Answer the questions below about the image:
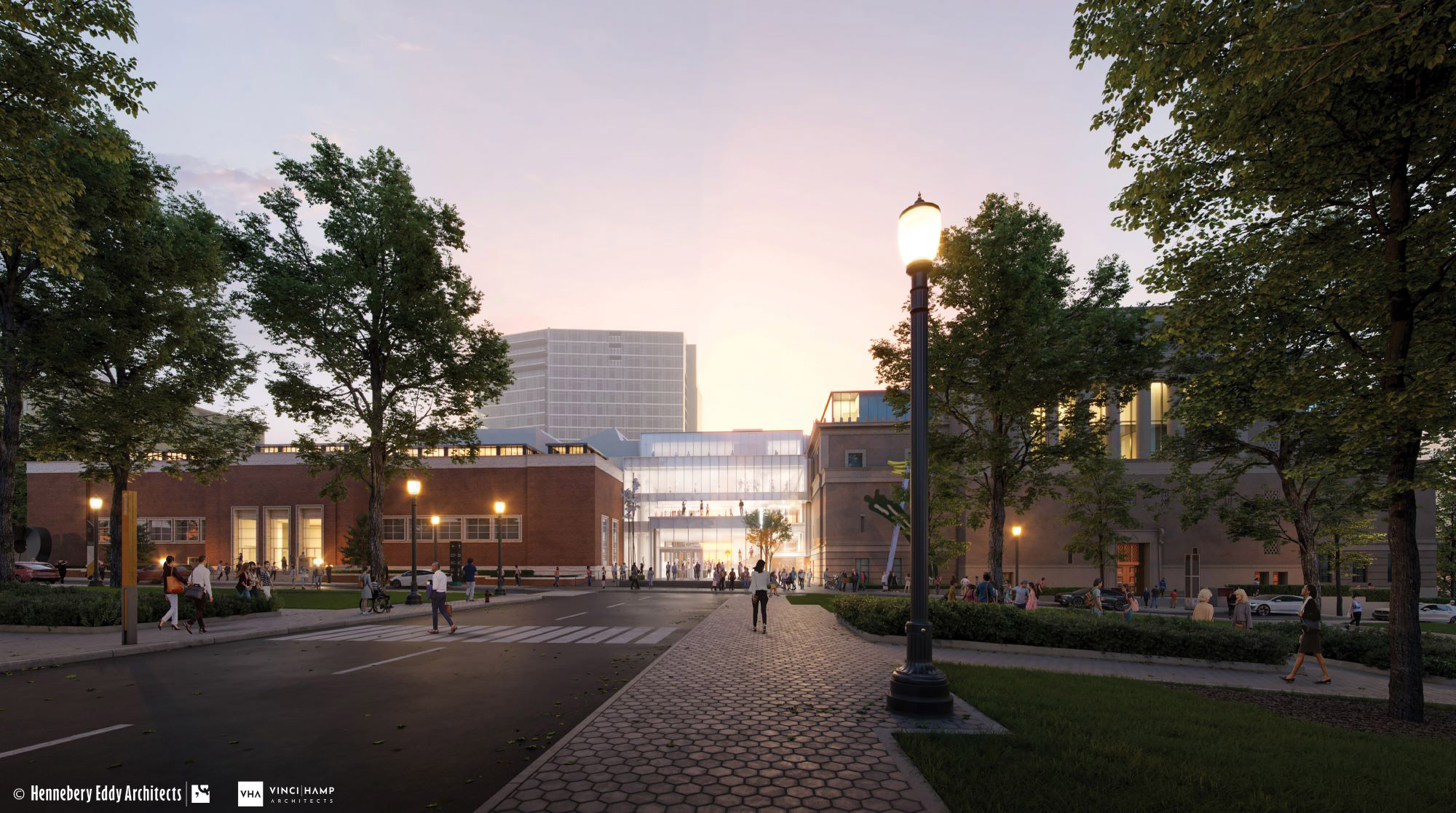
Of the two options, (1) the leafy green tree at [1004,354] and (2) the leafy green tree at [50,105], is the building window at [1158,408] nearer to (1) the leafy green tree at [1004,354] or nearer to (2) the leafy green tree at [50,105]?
(1) the leafy green tree at [1004,354]

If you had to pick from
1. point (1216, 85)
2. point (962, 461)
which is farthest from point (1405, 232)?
point (962, 461)

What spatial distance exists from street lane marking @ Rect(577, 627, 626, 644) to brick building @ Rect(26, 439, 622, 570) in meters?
30.9

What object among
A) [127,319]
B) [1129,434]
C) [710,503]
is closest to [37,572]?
[127,319]

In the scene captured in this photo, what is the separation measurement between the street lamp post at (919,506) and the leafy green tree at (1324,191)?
3.68 meters

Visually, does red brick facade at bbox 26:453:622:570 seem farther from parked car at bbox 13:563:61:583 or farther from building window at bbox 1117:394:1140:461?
building window at bbox 1117:394:1140:461

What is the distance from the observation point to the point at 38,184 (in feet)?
37.7

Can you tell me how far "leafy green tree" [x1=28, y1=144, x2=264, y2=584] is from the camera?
68.1 ft

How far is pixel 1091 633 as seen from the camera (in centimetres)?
1489

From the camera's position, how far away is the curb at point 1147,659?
46.2 ft

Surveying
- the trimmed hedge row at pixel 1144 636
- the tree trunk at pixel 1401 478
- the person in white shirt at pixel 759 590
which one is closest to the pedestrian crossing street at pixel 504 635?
the person in white shirt at pixel 759 590

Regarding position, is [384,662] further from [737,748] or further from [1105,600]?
[1105,600]

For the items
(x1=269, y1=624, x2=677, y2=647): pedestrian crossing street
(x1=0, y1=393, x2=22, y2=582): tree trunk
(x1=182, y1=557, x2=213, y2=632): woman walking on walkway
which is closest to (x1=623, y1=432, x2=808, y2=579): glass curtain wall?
(x1=269, y1=624, x2=677, y2=647): pedestrian crossing street

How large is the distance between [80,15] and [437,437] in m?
19.1

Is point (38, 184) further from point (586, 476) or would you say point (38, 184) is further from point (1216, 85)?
point (586, 476)
